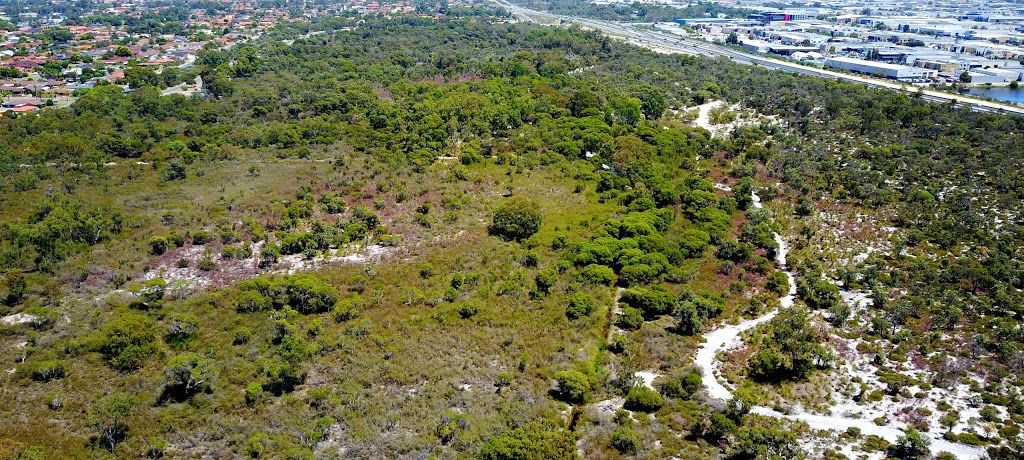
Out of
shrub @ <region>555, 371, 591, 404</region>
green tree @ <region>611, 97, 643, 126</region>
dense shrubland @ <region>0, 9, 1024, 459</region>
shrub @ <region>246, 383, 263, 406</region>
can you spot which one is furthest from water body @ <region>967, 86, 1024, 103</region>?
shrub @ <region>246, 383, 263, 406</region>

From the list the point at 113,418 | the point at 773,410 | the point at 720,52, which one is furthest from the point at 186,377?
the point at 720,52

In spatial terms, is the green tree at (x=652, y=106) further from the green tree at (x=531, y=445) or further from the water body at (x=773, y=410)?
the green tree at (x=531, y=445)

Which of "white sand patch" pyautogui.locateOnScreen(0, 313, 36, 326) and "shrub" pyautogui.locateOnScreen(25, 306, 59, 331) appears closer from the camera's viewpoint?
"shrub" pyautogui.locateOnScreen(25, 306, 59, 331)

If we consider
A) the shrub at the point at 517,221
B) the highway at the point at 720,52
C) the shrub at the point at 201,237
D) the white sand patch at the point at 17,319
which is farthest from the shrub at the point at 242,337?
the highway at the point at 720,52

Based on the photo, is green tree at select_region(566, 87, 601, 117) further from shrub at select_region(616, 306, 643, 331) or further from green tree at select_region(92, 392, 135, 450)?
green tree at select_region(92, 392, 135, 450)

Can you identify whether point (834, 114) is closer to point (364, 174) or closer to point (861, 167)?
point (861, 167)

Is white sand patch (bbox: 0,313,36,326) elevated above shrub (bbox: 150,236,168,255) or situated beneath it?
situated beneath

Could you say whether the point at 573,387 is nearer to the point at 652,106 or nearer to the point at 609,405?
the point at 609,405

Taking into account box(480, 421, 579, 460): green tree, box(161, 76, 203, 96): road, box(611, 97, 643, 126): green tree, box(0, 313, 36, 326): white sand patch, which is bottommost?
box(480, 421, 579, 460): green tree
